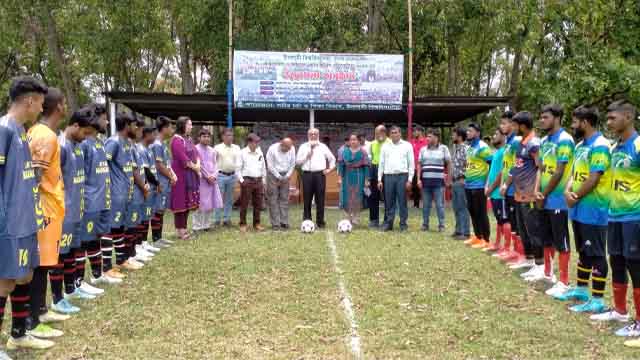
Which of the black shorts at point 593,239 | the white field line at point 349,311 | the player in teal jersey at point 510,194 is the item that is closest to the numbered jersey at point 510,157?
the player in teal jersey at point 510,194

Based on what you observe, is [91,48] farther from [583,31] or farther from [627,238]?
[627,238]

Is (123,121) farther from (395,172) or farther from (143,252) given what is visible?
(395,172)

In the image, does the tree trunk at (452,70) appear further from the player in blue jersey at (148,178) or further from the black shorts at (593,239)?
the black shorts at (593,239)

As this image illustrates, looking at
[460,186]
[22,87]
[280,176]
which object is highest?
[22,87]

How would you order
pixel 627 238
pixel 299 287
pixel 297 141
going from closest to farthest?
pixel 627 238 < pixel 299 287 < pixel 297 141

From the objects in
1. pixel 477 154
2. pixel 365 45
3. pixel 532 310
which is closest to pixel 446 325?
pixel 532 310

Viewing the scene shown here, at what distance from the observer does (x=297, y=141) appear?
21062 mm

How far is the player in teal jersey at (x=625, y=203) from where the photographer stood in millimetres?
4949

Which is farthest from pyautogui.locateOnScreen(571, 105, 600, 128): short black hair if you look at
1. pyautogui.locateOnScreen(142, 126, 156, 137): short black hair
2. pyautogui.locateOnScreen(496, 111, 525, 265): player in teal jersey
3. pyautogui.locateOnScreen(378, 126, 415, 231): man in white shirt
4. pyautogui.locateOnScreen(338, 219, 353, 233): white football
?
pyautogui.locateOnScreen(338, 219, 353, 233): white football

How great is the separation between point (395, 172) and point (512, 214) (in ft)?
10.9

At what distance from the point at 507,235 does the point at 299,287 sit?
152 inches

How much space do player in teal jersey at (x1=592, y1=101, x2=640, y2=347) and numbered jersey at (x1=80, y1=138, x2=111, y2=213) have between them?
518cm

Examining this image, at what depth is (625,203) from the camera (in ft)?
16.5

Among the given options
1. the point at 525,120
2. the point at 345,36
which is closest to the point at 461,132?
the point at 525,120
